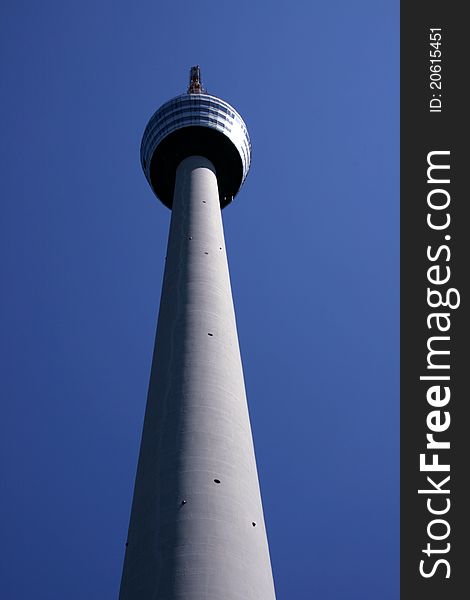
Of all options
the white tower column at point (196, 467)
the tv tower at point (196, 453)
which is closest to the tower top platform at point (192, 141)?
the tv tower at point (196, 453)

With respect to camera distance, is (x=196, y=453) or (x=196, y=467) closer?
(x=196, y=467)

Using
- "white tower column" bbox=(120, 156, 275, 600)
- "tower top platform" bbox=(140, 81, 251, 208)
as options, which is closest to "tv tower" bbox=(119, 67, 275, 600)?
"white tower column" bbox=(120, 156, 275, 600)

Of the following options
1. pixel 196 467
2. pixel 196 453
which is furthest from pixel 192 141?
pixel 196 467

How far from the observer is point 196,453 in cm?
2273

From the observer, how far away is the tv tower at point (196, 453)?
19.0 meters

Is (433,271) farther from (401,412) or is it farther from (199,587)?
(199,587)

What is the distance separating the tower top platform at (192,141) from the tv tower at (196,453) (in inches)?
450

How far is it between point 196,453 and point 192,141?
33.0 metres

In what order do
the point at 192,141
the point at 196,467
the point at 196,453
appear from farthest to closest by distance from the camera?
the point at 192,141 < the point at 196,453 < the point at 196,467

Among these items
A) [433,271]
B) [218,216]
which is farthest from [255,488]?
[218,216]

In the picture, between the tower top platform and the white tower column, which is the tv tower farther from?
the tower top platform

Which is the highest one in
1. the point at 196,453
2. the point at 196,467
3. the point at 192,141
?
the point at 192,141

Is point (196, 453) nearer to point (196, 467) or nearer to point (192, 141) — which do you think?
point (196, 467)

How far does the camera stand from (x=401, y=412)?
23688mm
